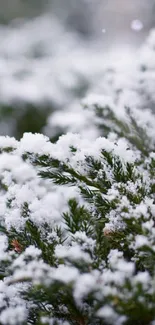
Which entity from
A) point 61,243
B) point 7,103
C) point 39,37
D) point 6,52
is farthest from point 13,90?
point 61,243

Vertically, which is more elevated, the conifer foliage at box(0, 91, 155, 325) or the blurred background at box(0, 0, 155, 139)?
the blurred background at box(0, 0, 155, 139)

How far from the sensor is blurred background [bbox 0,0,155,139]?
311 centimetres

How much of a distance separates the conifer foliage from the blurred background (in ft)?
4.00

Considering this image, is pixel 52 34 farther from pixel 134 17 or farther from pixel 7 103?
pixel 7 103

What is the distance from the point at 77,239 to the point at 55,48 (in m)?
3.88

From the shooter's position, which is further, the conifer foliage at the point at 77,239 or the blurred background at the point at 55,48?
the blurred background at the point at 55,48

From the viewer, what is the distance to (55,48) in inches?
177

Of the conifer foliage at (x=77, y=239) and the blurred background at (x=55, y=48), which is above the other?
the blurred background at (x=55, y=48)

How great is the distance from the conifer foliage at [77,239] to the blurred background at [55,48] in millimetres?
1220

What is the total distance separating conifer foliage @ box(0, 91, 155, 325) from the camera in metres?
0.78

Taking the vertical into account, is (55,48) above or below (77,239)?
above

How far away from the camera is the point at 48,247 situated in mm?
969

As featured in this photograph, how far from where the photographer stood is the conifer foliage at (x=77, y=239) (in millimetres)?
782

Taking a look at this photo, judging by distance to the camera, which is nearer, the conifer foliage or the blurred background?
the conifer foliage
